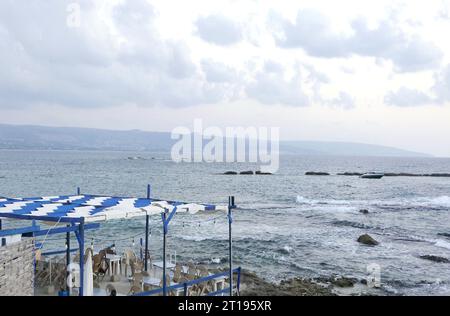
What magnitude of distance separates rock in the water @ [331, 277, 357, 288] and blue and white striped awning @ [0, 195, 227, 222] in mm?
9186

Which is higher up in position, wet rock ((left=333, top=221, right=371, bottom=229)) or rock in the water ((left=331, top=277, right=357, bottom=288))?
rock in the water ((left=331, top=277, right=357, bottom=288))

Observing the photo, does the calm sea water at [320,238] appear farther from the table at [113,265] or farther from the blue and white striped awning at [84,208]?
the blue and white striped awning at [84,208]

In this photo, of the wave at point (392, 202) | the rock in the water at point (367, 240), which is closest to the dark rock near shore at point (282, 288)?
the rock in the water at point (367, 240)

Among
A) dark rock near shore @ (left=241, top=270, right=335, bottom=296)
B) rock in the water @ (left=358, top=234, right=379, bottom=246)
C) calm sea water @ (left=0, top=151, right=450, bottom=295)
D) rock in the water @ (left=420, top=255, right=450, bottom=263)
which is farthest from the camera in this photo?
rock in the water @ (left=358, top=234, right=379, bottom=246)

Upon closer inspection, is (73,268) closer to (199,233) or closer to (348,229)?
(199,233)

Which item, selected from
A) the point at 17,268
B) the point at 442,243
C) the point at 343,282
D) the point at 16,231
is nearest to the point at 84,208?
the point at 16,231

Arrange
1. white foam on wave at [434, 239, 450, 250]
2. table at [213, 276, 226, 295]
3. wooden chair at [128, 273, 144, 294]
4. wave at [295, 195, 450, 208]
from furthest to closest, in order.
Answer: wave at [295, 195, 450, 208] < white foam on wave at [434, 239, 450, 250] < table at [213, 276, 226, 295] < wooden chair at [128, 273, 144, 294]

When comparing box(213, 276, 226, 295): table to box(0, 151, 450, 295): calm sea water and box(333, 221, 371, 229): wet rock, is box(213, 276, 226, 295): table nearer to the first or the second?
box(0, 151, 450, 295): calm sea water

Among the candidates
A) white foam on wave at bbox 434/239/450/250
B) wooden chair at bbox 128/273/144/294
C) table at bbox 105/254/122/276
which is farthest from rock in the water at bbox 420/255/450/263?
table at bbox 105/254/122/276

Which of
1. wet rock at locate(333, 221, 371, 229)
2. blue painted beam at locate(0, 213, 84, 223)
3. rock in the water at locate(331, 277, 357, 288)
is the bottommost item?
wet rock at locate(333, 221, 371, 229)

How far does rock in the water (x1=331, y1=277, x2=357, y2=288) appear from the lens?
66.0ft

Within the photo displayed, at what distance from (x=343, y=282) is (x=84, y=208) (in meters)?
12.8

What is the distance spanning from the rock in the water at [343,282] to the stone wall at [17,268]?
13.3 metres

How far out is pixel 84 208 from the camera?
12125 millimetres
